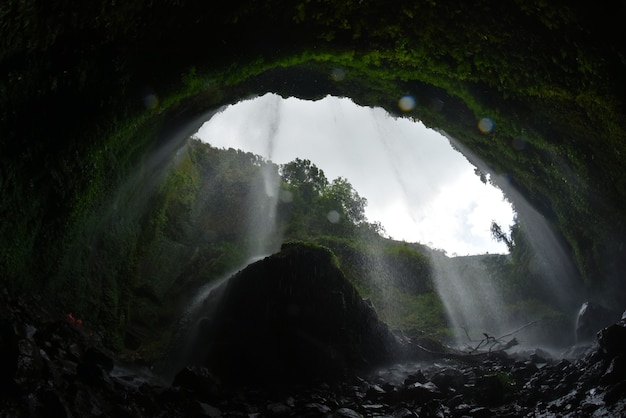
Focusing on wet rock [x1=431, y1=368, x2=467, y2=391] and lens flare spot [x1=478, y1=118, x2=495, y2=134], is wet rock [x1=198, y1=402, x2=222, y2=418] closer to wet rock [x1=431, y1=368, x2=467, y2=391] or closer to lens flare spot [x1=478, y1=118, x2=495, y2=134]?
wet rock [x1=431, y1=368, x2=467, y2=391]

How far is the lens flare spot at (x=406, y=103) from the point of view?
1345 cm

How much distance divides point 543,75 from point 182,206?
20.9 metres

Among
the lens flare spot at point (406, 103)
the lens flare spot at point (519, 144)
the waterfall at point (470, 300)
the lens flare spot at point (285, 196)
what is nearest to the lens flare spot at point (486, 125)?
the lens flare spot at point (519, 144)

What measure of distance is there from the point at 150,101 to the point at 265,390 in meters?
8.85

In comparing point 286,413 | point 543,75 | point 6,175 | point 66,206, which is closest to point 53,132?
point 6,175

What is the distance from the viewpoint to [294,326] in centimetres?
1225

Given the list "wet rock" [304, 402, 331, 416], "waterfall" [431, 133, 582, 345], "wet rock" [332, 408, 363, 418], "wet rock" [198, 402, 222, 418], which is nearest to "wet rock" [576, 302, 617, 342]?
"waterfall" [431, 133, 582, 345]

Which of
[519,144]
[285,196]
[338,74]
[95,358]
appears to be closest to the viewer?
[95,358]

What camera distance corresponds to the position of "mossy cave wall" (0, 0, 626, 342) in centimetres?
630

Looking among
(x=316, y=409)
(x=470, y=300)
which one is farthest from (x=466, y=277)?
(x=316, y=409)

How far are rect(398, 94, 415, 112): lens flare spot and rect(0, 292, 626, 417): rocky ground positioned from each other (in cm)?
905

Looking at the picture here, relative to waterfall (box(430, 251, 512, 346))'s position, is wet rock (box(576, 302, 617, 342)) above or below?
below

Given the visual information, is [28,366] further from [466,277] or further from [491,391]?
[466,277]

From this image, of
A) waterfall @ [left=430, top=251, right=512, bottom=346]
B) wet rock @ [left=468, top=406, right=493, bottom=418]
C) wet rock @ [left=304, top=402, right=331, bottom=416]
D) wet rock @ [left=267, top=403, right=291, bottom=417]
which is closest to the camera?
wet rock @ [left=468, top=406, right=493, bottom=418]
